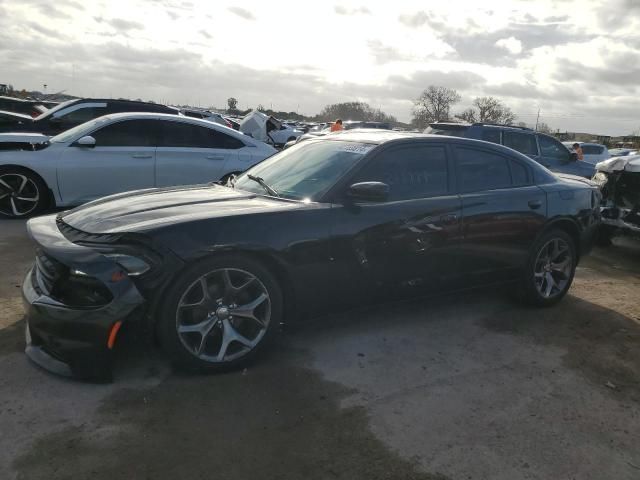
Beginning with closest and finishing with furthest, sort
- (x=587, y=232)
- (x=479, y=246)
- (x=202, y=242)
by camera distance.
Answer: (x=202, y=242) → (x=479, y=246) → (x=587, y=232)

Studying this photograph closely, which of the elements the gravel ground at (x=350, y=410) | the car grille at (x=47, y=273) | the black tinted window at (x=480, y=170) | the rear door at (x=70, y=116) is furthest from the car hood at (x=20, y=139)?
the black tinted window at (x=480, y=170)

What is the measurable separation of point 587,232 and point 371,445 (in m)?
3.55

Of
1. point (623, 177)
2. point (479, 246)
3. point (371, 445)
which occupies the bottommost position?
point (371, 445)

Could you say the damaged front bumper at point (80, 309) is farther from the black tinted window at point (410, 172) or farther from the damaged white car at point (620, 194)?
the damaged white car at point (620, 194)

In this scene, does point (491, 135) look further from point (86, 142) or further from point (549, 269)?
point (86, 142)

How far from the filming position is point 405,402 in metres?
3.09

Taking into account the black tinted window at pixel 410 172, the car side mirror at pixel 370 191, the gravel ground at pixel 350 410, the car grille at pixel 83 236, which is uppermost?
the black tinted window at pixel 410 172

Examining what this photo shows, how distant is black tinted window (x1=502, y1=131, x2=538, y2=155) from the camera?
407 inches

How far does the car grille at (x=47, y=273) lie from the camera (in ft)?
9.96

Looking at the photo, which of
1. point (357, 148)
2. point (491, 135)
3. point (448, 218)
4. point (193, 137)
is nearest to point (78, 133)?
point (193, 137)

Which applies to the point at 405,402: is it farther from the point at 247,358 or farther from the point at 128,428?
the point at 128,428

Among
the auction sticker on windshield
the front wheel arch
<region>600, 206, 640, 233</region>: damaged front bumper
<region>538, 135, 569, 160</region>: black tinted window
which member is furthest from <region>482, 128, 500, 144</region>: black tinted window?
the front wheel arch

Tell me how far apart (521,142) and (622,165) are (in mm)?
3568

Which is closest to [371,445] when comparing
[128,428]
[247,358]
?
[247,358]
